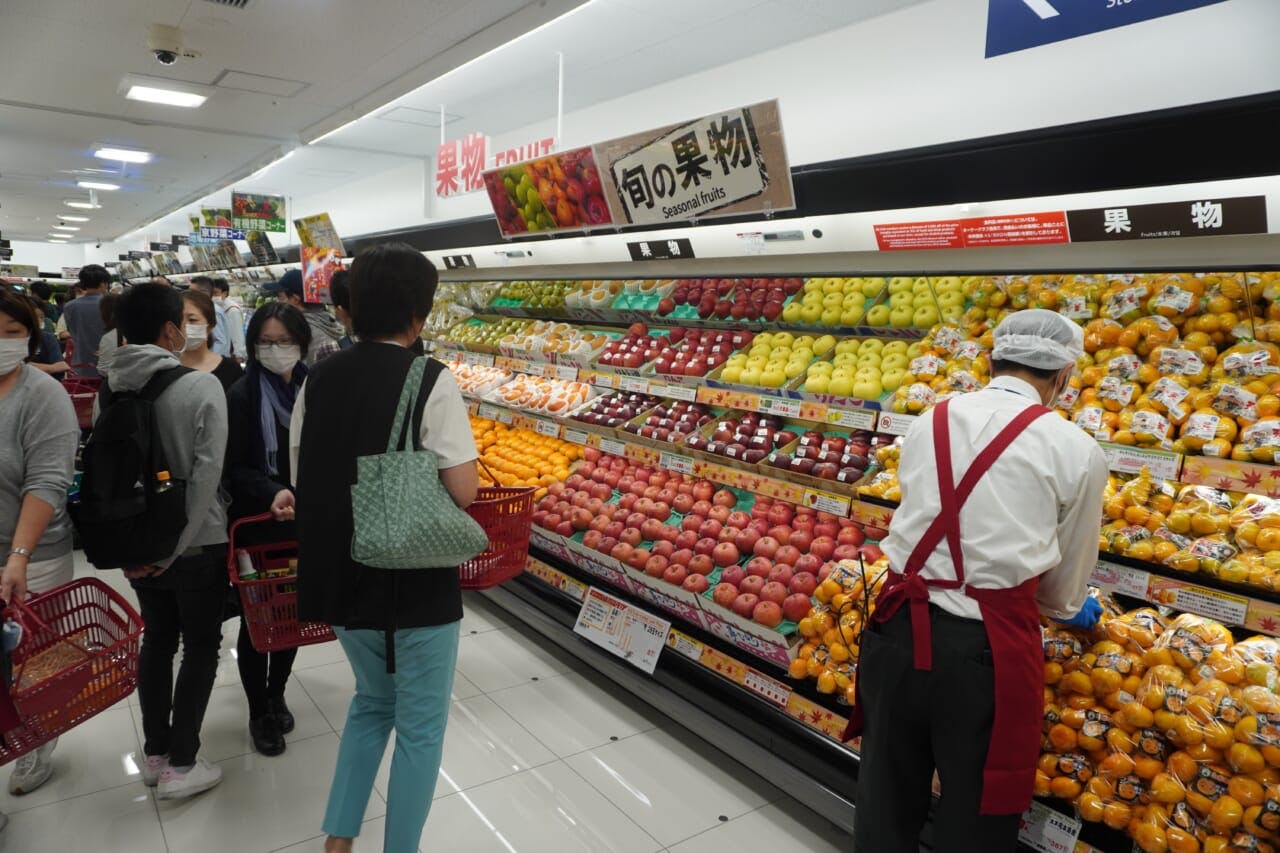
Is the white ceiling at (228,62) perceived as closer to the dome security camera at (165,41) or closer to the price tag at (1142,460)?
the dome security camera at (165,41)

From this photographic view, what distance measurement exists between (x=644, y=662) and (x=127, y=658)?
1999 mm

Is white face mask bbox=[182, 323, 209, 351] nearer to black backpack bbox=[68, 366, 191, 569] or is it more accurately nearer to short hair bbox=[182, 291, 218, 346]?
short hair bbox=[182, 291, 218, 346]

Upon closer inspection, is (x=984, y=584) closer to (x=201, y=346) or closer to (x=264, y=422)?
(x=264, y=422)

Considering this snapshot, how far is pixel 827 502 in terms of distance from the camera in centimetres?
325

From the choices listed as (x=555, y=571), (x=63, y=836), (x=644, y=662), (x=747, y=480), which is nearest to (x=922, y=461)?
(x=747, y=480)

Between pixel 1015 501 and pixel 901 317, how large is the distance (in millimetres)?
2083

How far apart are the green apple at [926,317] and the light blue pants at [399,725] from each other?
Result: 8.56 feet

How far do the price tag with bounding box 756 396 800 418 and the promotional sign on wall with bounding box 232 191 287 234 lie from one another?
10.2m

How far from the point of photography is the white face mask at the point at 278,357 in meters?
2.94

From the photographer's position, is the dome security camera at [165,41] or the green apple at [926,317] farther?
the dome security camera at [165,41]

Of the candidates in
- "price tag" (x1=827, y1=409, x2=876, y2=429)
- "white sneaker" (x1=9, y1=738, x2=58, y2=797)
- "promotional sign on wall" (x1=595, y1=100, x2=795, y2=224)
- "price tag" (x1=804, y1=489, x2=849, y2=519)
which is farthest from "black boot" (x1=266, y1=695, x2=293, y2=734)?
"promotional sign on wall" (x1=595, y1=100, x2=795, y2=224)

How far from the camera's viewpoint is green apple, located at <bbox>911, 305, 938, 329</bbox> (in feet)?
11.8

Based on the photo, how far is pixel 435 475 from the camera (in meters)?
1.91

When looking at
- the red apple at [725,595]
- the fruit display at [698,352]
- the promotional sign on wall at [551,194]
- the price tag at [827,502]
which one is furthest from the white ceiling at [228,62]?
the red apple at [725,595]
